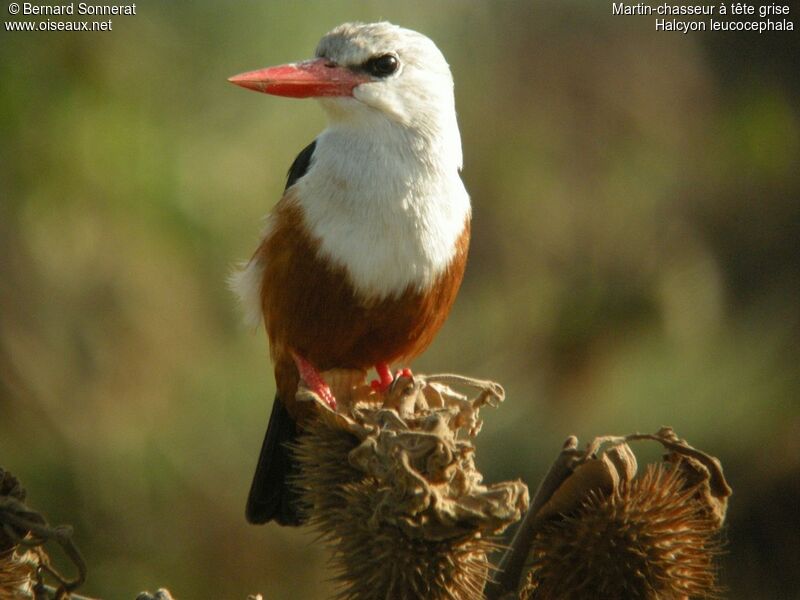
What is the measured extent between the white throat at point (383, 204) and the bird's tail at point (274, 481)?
0.82 metres

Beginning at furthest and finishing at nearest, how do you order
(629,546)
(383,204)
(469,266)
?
(469,266) < (383,204) < (629,546)

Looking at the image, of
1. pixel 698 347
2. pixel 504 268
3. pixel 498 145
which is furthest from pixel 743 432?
pixel 498 145

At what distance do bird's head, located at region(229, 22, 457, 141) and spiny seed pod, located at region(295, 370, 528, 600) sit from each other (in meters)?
1.40

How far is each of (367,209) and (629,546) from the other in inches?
59.4

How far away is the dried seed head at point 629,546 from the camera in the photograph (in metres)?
2.25

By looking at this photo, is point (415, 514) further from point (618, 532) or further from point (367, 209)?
point (367, 209)

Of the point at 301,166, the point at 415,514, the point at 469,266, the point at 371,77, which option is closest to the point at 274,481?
the point at 301,166

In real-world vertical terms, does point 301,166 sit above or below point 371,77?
below

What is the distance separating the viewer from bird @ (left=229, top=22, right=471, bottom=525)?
342 centimetres

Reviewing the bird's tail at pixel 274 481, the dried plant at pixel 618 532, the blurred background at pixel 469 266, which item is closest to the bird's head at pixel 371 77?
the bird's tail at pixel 274 481

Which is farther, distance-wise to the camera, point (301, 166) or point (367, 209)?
point (301, 166)

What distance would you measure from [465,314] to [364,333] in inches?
75.5

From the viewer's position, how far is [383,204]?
11.2ft

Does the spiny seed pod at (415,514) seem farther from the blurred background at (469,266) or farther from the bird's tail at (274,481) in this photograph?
the blurred background at (469,266)
